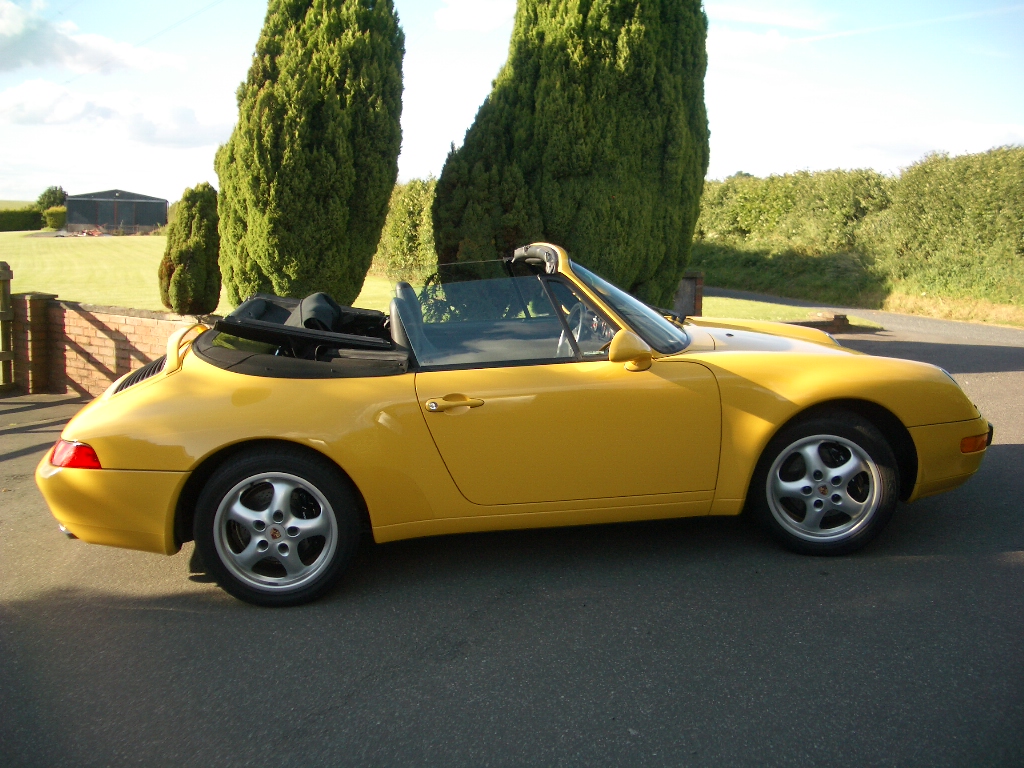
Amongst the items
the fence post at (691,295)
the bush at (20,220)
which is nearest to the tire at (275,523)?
the fence post at (691,295)

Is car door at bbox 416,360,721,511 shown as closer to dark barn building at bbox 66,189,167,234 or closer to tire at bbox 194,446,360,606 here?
tire at bbox 194,446,360,606

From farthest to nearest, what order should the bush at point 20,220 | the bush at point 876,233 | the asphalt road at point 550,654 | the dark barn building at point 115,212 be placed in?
the dark barn building at point 115,212
the bush at point 20,220
the bush at point 876,233
the asphalt road at point 550,654

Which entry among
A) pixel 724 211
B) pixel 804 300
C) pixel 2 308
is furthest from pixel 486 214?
pixel 724 211

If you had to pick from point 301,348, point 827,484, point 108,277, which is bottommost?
point 108,277

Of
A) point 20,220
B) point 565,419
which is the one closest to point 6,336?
point 565,419

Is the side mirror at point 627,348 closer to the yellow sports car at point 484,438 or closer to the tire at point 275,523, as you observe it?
the yellow sports car at point 484,438

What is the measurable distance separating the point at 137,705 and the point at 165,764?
411 millimetres

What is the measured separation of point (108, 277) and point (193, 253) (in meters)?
12.9

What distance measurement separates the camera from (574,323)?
12.7 feet

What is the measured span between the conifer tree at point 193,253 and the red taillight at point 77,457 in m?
6.93

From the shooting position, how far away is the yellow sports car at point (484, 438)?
3572 mm

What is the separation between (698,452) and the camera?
3773 millimetres

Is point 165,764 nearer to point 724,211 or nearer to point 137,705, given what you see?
point 137,705

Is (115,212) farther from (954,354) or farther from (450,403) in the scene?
(450,403)
